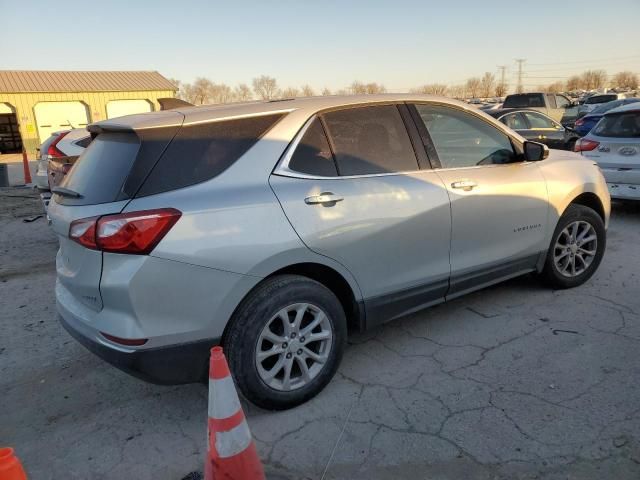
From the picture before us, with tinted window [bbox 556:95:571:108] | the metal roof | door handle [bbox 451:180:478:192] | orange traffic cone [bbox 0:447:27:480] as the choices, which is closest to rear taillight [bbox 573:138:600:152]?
door handle [bbox 451:180:478:192]

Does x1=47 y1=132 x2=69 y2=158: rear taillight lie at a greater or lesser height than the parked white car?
greater

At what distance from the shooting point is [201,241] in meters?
2.42

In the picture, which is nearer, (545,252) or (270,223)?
(270,223)

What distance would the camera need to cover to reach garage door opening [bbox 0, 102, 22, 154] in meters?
29.1

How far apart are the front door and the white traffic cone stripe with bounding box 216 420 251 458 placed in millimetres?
2025

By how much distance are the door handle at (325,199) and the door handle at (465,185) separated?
1001 mm

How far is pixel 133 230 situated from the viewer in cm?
232

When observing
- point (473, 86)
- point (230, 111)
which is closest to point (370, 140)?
point (230, 111)

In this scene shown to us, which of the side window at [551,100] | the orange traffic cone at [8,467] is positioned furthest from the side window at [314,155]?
the side window at [551,100]

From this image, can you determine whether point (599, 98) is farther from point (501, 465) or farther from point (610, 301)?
point (501, 465)

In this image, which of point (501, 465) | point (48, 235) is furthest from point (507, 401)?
point (48, 235)

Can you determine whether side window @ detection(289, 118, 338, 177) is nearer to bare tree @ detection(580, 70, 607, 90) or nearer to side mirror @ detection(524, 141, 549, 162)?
side mirror @ detection(524, 141, 549, 162)

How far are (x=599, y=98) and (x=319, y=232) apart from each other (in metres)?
31.7

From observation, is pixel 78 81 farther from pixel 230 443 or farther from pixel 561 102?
pixel 230 443
